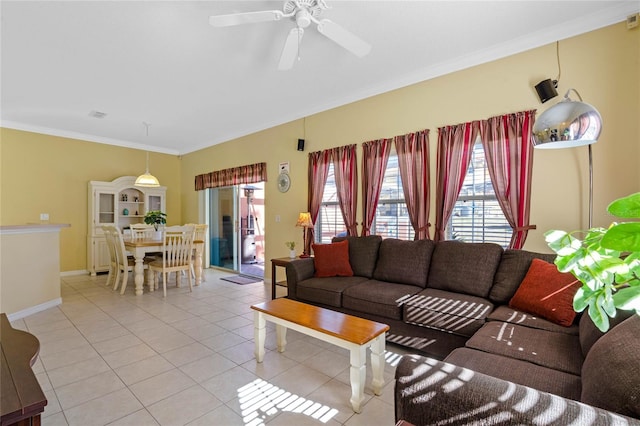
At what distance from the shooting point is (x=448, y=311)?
240 centimetres

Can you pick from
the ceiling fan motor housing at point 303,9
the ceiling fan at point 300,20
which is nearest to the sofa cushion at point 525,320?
the ceiling fan at point 300,20

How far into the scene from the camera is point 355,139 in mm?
4137

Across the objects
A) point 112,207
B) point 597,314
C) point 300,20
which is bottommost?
point 597,314

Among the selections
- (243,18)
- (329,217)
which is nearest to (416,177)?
(329,217)

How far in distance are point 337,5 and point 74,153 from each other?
6071 millimetres

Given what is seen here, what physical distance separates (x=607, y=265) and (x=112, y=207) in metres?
7.55

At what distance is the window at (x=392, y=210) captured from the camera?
3789 millimetres

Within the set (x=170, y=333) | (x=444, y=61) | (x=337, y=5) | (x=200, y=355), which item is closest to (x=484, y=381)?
(x=200, y=355)

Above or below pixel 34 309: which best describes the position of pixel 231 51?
above

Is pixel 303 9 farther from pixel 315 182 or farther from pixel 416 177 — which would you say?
pixel 315 182

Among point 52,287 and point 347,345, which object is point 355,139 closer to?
point 347,345

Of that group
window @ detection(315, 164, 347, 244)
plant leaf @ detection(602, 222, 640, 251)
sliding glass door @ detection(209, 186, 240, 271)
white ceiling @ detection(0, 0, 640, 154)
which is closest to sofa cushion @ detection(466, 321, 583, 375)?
plant leaf @ detection(602, 222, 640, 251)

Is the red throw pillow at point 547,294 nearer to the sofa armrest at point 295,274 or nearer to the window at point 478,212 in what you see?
the window at point 478,212

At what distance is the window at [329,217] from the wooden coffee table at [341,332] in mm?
1937
